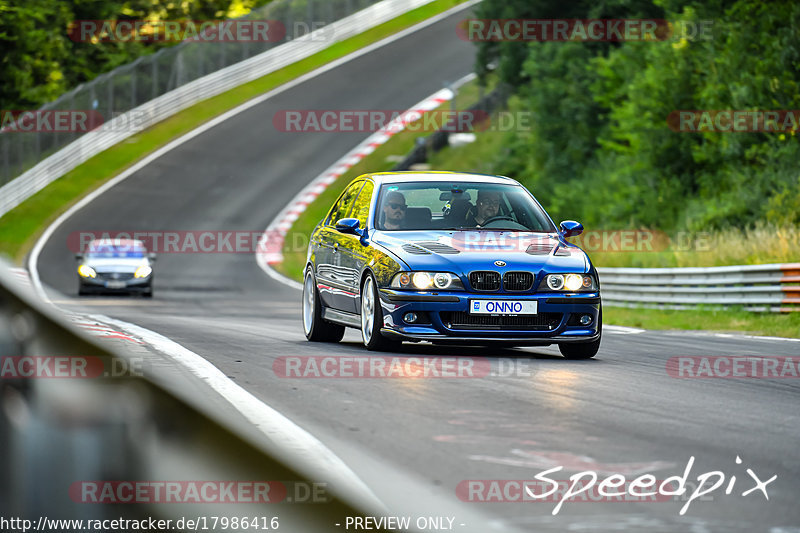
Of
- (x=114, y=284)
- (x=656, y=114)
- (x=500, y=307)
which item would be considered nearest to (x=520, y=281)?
(x=500, y=307)

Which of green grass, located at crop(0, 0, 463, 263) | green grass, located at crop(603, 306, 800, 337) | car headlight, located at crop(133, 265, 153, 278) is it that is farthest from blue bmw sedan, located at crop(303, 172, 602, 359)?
green grass, located at crop(0, 0, 463, 263)

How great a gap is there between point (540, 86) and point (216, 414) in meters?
35.6

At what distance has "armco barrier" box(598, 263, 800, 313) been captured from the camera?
17.5 meters

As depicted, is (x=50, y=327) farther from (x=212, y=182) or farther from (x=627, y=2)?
(x=212, y=182)

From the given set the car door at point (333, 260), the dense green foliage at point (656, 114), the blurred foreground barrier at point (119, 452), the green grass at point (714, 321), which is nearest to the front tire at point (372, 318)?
the car door at point (333, 260)

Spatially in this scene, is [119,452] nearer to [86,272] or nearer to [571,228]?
[571,228]

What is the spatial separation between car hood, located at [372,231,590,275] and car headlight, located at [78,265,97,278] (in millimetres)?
17057

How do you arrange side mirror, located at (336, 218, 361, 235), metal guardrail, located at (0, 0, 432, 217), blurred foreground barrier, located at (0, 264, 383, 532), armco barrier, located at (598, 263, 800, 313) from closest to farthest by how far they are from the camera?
blurred foreground barrier, located at (0, 264, 383, 532) < side mirror, located at (336, 218, 361, 235) < armco barrier, located at (598, 263, 800, 313) < metal guardrail, located at (0, 0, 432, 217)

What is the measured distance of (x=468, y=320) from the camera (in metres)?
10.5

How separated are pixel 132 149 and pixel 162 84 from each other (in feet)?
15.5

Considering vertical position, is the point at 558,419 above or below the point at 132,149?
above

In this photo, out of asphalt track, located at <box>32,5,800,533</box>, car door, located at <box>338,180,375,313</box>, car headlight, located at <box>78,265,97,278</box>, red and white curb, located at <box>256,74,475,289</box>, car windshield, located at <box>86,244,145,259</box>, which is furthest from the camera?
red and white curb, located at <box>256,74,475,289</box>

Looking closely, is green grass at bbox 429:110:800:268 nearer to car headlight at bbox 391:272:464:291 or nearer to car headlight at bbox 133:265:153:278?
car headlight at bbox 133:265:153:278

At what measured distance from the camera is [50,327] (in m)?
3.15
